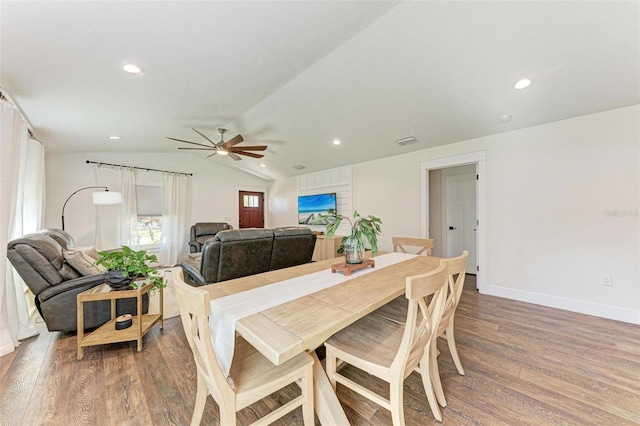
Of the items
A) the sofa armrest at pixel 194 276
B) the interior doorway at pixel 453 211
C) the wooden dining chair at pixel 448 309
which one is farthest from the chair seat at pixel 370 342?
the interior doorway at pixel 453 211

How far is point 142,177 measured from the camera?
17.1 ft

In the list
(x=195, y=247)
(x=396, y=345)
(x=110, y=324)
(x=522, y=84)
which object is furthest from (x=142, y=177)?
(x=522, y=84)

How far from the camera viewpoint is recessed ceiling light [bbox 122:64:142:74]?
6.36 ft

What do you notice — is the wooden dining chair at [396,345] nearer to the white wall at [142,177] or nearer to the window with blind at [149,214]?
the window with blind at [149,214]

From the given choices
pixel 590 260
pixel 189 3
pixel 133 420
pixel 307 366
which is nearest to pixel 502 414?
pixel 307 366

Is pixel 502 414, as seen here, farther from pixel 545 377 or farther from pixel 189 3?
pixel 189 3

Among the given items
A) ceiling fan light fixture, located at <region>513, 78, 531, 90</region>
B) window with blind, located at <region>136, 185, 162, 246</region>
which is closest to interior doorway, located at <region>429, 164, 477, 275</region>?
ceiling fan light fixture, located at <region>513, 78, 531, 90</region>

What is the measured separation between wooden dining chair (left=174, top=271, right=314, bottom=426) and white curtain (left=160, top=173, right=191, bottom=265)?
510cm

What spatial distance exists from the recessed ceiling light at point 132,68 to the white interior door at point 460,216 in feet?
16.2

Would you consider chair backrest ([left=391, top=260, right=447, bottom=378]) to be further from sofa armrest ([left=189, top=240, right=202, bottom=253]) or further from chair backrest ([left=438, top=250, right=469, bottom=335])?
sofa armrest ([left=189, top=240, right=202, bottom=253])

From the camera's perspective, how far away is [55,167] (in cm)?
435

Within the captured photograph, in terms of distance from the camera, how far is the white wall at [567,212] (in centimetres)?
248

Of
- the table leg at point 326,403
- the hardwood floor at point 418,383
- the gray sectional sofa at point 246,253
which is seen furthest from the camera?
the gray sectional sofa at point 246,253

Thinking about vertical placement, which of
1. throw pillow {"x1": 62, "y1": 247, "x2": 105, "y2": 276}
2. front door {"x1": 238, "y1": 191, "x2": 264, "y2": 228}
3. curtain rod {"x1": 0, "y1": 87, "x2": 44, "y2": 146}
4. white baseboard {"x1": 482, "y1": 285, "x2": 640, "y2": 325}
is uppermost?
curtain rod {"x1": 0, "y1": 87, "x2": 44, "y2": 146}
